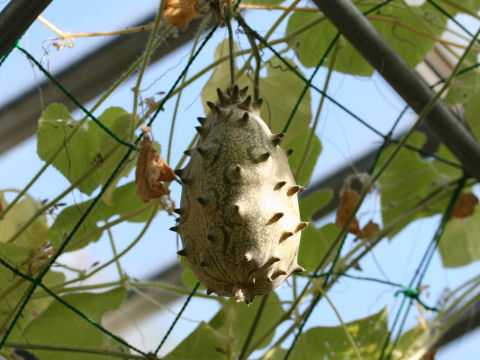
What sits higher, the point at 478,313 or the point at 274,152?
Result: the point at 478,313

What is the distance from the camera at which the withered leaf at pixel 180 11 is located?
2.55 ft

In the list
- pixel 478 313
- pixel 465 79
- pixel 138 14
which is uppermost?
pixel 138 14

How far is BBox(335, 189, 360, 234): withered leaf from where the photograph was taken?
1.00 meters

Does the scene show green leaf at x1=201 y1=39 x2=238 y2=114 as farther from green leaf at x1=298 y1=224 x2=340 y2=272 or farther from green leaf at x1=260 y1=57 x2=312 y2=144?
green leaf at x1=298 y1=224 x2=340 y2=272

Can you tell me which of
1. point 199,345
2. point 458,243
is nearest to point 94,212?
point 199,345

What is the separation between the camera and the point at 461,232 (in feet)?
4.96

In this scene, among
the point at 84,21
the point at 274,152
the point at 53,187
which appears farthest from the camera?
the point at 84,21

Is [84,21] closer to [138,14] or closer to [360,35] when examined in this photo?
[138,14]

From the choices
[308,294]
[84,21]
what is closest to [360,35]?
[308,294]

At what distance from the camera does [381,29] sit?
1.23 metres

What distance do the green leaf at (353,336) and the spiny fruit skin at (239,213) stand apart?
2.00 ft

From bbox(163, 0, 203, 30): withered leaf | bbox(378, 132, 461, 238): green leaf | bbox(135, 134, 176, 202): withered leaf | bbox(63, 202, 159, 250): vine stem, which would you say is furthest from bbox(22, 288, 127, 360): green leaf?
bbox(378, 132, 461, 238): green leaf

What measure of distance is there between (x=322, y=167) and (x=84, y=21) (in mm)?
975

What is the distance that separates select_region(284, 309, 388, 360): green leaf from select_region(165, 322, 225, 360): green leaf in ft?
0.75
